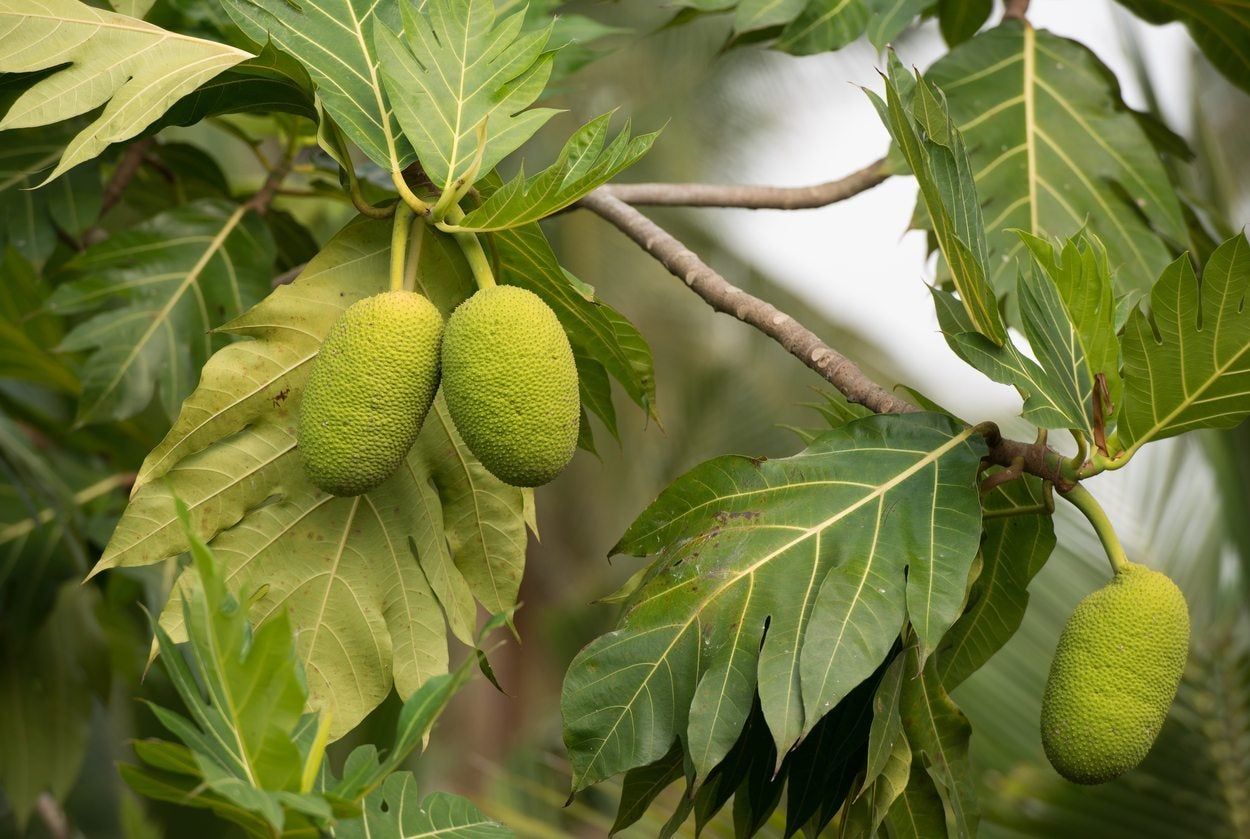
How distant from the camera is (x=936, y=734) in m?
1.03

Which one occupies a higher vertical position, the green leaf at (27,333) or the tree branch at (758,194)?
the tree branch at (758,194)

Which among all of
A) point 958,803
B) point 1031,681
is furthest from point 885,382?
point 958,803

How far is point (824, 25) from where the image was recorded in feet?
5.30

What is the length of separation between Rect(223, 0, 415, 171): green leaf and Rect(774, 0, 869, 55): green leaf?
78 centimetres

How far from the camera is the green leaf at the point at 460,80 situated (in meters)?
0.96

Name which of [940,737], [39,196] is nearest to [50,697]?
[39,196]

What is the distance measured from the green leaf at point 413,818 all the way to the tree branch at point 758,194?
0.82 meters

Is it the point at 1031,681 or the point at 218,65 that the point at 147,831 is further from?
the point at 218,65

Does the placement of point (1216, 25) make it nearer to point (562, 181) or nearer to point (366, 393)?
point (562, 181)

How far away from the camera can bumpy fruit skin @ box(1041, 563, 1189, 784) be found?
36.2 inches

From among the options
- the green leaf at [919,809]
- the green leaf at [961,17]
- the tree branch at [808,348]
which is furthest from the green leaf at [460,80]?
the green leaf at [961,17]

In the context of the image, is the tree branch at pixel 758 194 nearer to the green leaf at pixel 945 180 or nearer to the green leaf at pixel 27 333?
the green leaf at pixel 945 180

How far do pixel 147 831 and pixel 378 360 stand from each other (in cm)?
256

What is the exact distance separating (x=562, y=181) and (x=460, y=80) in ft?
0.47
